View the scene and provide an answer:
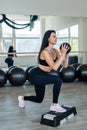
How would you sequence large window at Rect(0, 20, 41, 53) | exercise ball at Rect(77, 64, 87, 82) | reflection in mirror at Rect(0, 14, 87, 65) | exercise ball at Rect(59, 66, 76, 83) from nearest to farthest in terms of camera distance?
exercise ball at Rect(59, 66, 76, 83) < exercise ball at Rect(77, 64, 87, 82) < reflection in mirror at Rect(0, 14, 87, 65) < large window at Rect(0, 20, 41, 53)

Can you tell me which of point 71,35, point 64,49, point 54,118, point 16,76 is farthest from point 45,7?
point 71,35

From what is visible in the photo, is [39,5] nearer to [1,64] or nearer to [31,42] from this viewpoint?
[1,64]

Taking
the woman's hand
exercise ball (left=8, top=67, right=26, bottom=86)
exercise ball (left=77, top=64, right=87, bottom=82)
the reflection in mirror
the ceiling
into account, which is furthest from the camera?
the reflection in mirror

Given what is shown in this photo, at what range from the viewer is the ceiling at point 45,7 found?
6.64 m

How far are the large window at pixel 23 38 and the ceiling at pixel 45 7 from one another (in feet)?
19.6

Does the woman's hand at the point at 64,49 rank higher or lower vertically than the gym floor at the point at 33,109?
higher

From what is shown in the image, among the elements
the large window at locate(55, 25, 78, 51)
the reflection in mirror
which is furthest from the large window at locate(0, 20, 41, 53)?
the large window at locate(55, 25, 78, 51)

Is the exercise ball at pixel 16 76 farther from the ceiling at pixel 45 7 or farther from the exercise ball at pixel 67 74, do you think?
the ceiling at pixel 45 7

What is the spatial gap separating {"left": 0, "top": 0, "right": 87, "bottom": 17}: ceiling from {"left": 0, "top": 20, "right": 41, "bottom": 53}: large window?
5964 millimetres

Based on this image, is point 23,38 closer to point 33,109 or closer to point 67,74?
point 67,74

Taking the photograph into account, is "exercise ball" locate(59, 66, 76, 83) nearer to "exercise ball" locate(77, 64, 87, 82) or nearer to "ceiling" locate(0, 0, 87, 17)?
"exercise ball" locate(77, 64, 87, 82)

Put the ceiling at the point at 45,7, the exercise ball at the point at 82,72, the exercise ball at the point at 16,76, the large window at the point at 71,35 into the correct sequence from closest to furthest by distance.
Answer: the exercise ball at the point at 16,76, the exercise ball at the point at 82,72, the ceiling at the point at 45,7, the large window at the point at 71,35

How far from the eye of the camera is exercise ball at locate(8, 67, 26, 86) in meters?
5.53

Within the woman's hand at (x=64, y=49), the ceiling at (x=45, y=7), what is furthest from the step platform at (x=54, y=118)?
the ceiling at (x=45, y=7)
